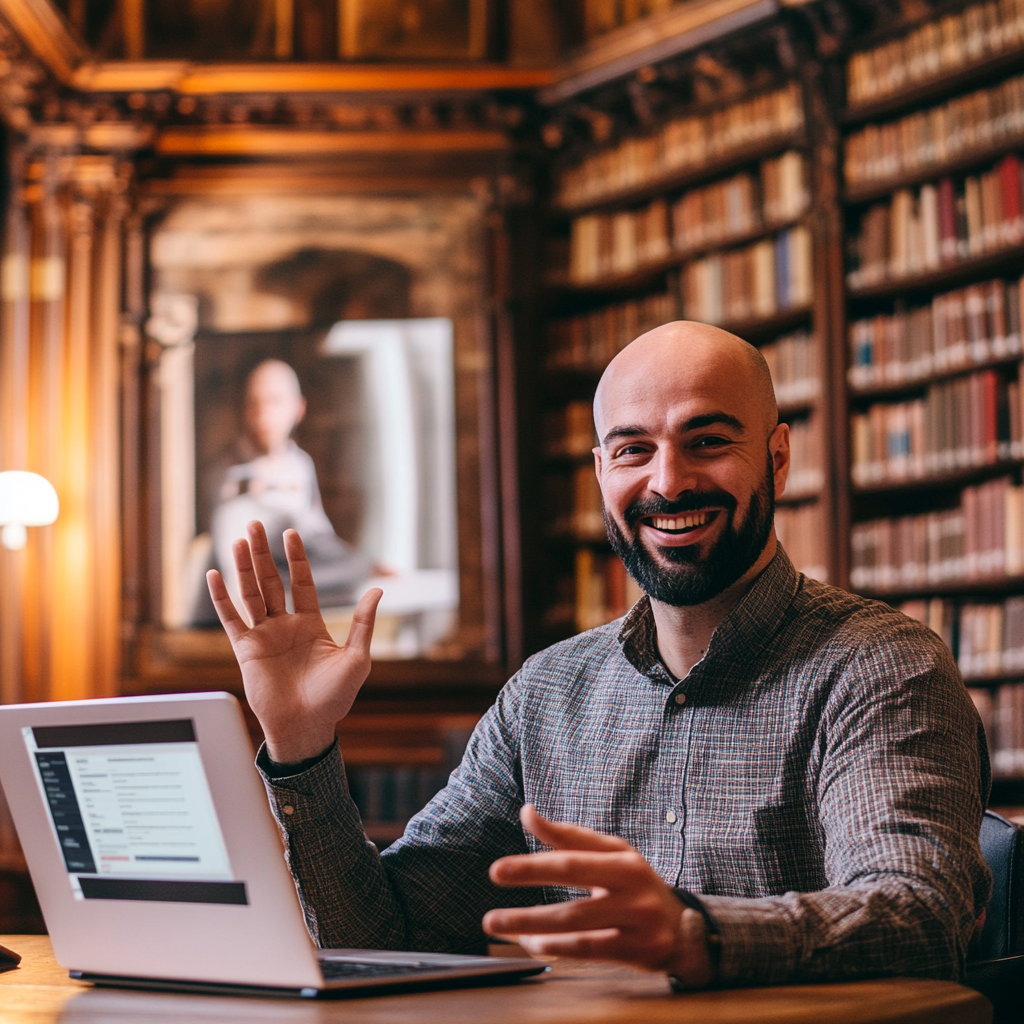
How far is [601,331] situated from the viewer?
16.9 ft

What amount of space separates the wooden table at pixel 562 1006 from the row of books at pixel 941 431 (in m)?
3.24

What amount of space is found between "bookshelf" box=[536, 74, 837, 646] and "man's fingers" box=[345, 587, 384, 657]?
122 inches

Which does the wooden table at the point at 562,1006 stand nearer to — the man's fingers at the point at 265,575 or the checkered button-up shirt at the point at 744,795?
the checkered button-up shirt at the point at 744,795

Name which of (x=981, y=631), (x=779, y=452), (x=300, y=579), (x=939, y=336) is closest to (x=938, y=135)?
(x=939, y=336)

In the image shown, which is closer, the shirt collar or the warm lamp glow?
the shirt collar

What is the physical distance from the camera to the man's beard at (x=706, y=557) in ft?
5.34

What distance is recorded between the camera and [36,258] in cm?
527

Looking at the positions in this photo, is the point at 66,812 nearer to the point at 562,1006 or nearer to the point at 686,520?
the point at 562,1006

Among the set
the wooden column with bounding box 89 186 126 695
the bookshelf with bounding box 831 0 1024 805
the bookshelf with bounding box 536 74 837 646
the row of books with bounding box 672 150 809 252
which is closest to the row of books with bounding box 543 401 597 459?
the bookshelf with bounding box 536 74 837 646

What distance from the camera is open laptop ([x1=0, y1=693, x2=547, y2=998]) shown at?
3.54ft

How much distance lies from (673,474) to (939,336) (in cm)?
292

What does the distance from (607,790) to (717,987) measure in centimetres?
53

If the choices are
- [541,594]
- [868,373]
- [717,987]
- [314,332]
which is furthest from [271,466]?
[717,987]

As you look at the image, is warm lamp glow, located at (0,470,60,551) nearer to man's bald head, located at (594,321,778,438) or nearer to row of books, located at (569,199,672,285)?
row of books, located at (569,199,672,285)
